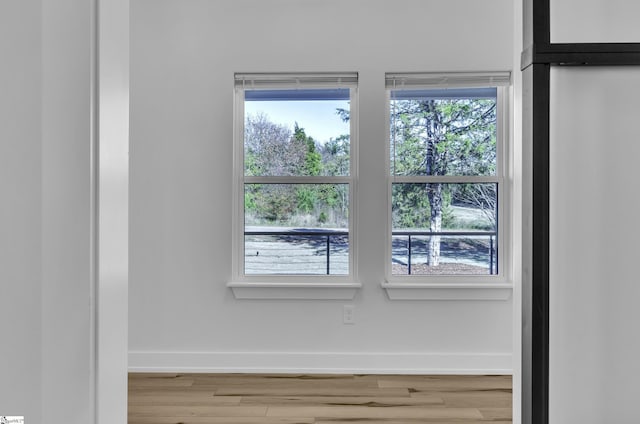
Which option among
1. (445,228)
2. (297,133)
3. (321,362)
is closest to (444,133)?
(445,228)

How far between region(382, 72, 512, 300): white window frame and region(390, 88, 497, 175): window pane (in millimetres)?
51

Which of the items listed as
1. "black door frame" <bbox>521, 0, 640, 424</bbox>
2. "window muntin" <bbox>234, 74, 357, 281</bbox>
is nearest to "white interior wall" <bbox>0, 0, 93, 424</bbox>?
"black door frame" <bbox>521, 0, 640, 424</bbox>

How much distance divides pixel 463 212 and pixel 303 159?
1.16 meters

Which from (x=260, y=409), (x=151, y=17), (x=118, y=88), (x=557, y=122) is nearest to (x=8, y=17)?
(x=118, y=88)

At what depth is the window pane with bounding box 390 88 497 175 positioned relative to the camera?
304 cm

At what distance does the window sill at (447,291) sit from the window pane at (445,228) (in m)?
0.15

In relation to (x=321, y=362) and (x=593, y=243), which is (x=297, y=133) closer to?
(x=321, y=362)

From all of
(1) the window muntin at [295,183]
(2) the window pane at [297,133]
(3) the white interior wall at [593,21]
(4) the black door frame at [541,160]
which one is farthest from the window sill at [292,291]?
(3) the white interior wall at [593,21]

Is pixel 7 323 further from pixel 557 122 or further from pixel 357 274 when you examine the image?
pixel 357 274

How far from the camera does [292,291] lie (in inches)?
117

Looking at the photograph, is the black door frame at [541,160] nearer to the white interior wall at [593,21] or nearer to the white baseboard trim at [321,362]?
the white interior wall at [593,21]

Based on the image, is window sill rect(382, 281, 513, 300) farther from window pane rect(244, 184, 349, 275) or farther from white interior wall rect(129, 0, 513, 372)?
window pane rect(244, 184, 349, 275)

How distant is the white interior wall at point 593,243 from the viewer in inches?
42.3

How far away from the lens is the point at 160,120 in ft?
9.68
